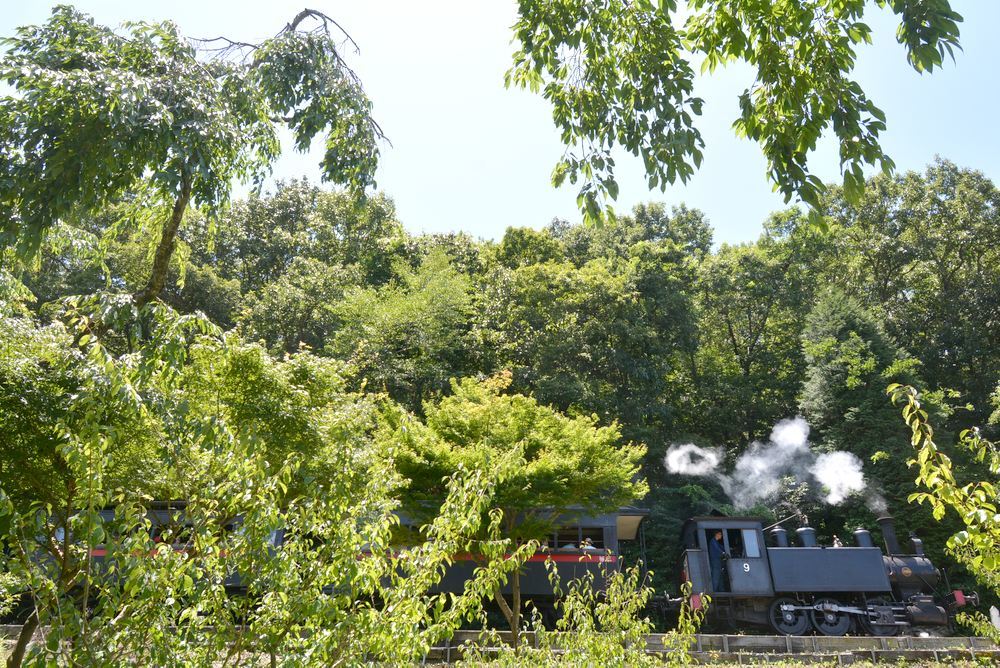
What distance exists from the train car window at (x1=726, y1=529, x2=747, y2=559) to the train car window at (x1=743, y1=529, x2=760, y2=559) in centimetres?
11

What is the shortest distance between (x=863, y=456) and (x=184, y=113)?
87.1 ft

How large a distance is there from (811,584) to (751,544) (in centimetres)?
163

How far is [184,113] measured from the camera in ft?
16.0

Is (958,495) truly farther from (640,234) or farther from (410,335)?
(640,234)

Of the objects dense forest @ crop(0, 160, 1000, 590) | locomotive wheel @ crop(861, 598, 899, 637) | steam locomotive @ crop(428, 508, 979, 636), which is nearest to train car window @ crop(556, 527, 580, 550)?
steam locomotive @ crop(428, 508, 979, 636)

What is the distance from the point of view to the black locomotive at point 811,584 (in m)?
15.8

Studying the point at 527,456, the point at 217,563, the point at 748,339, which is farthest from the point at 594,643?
the point at 748,339

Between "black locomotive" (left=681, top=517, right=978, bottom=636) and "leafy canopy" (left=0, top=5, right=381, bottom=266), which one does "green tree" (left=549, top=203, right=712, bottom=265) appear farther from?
"leafy canopy" (left=0, top=5, right=381, bottom=266)

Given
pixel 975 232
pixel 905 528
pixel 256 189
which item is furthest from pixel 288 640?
pixel 975 232

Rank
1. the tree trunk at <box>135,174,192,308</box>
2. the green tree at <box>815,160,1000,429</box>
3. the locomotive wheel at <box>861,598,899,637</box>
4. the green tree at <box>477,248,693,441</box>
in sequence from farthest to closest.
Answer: the green tree at <box>815,160,1000,429</box>, the green tree at <box>477,248,693,441</box>, the locomotive wheel at <box>861,598,899,637</box>, the tree trunk at <box>135,174,192,308</box>

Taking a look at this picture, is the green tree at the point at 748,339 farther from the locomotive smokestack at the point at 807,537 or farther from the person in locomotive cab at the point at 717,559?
the person in locomotive cab at the point at 717,559

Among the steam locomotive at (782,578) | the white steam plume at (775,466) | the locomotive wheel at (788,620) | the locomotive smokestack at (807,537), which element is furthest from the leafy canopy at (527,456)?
the white steam plume at (775,466)

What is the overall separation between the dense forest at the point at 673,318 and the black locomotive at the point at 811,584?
4.79m

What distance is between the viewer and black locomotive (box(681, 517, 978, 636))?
622 inches
